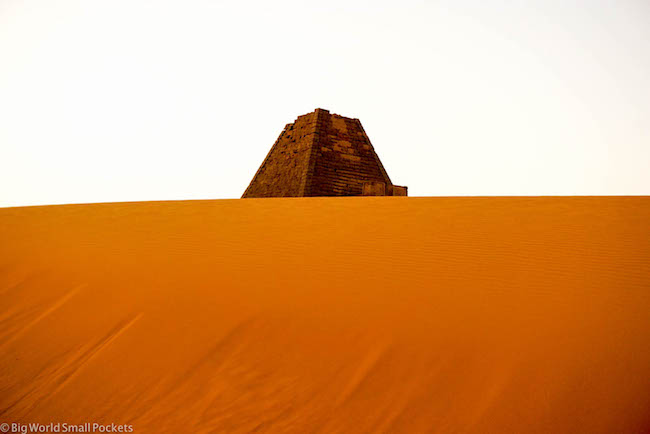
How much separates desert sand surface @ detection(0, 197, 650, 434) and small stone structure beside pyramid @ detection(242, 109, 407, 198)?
950 centimetres

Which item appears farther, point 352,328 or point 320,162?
point 320,162

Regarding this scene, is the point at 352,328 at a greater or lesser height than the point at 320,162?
lesser

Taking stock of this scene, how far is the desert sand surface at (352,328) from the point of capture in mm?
1781

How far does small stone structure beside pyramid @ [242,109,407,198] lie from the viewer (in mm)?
14016

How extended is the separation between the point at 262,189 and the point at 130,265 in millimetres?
12773

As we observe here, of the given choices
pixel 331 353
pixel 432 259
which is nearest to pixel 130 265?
pixel 331 353

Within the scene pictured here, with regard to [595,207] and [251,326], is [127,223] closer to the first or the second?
[251,326]

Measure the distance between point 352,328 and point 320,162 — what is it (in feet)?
40.2

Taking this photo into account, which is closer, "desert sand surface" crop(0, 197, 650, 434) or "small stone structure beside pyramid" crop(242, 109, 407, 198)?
"desert sand surface" crop(0, 197, 650, 434)

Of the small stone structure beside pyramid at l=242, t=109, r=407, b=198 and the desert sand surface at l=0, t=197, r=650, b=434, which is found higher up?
the small stone structure beside pyramid at l=242, t=109, r=407, b=198

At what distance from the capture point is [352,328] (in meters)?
2.35

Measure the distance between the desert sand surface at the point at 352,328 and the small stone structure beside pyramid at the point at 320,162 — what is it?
950 cm

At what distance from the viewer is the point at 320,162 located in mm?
14297

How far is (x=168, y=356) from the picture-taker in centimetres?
233
